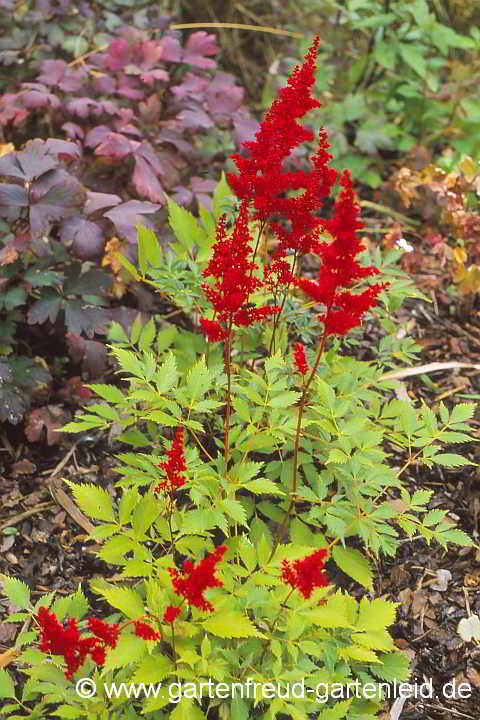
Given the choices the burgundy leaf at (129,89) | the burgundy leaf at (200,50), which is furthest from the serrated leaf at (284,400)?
the burgundy leaf at (200,50)

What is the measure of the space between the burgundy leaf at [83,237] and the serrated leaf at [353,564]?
130 centimetres

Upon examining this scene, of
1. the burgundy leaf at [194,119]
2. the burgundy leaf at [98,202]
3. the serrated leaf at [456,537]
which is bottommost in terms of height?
the serrated leaf at [456,537]

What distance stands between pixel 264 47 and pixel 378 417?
3.71 m

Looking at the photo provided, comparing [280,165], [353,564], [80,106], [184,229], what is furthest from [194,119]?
[353,564]

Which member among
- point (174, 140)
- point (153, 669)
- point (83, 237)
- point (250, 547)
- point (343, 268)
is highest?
point (343, 268)

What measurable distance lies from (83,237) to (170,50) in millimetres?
1383

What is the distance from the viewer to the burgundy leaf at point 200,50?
3.42m

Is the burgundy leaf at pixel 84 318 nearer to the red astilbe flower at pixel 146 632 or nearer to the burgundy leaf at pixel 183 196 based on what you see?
the burgundy leaf at pixel 183 196

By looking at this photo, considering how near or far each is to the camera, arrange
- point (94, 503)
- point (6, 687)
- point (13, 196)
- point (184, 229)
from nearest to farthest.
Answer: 1. point (6, 687)
2. point (94, 503)
3. point (13, 196)
4. point (184, 229)

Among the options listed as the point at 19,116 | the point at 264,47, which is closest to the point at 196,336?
the point at 19,116

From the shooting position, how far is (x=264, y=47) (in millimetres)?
5160

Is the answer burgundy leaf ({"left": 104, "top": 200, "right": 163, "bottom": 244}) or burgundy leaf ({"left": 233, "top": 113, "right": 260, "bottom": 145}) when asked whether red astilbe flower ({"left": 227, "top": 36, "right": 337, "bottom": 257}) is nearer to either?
burgundy leaf ({"left": 104, "top": 200, "right": 163, "bottom": 244})

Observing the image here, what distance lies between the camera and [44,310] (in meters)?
2.53

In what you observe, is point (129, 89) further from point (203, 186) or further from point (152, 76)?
point (203, 186)
